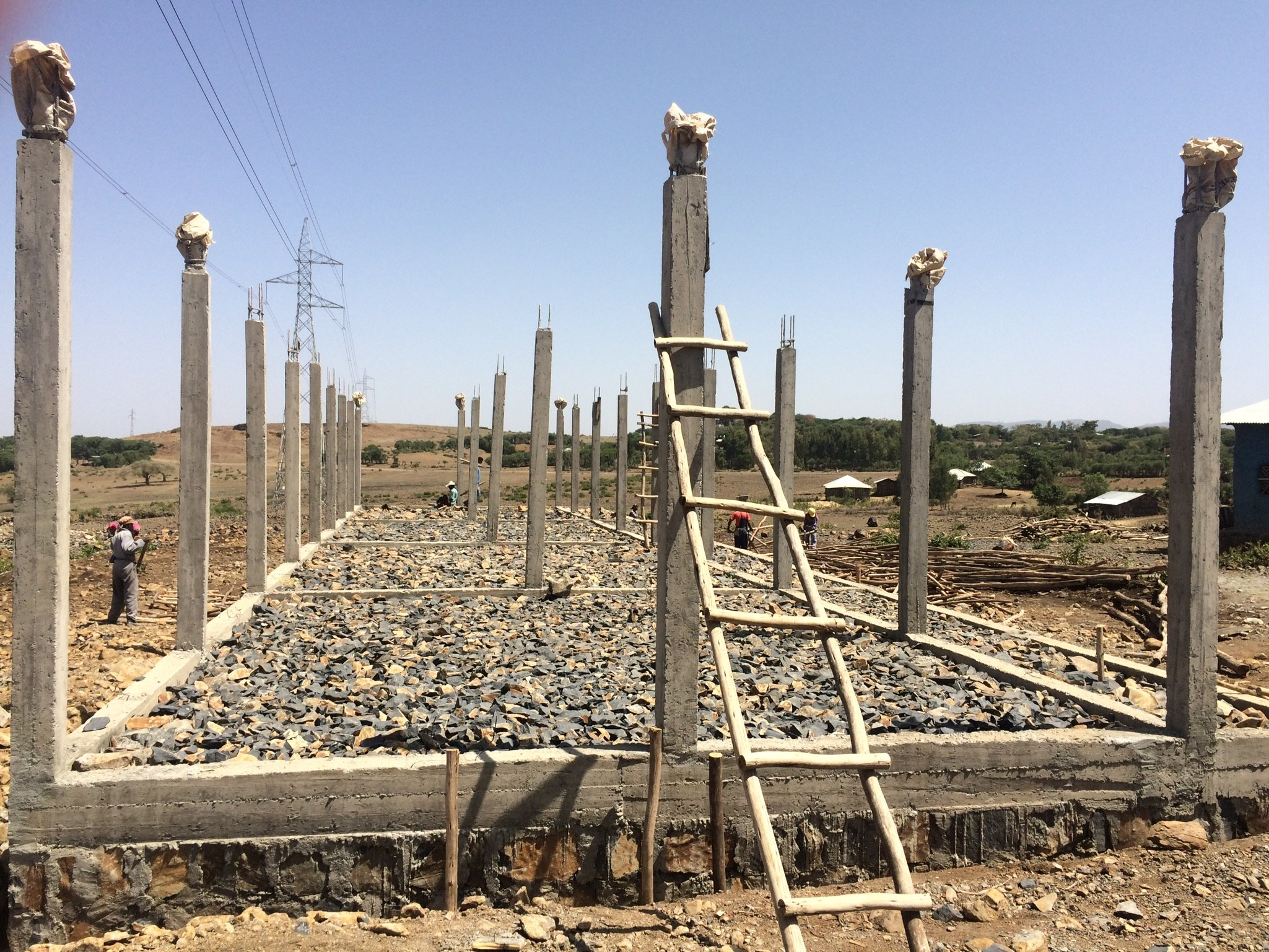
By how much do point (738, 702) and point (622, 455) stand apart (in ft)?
44.6

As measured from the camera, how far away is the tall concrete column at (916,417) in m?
7.18

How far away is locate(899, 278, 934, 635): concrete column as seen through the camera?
A: 718 centimetres

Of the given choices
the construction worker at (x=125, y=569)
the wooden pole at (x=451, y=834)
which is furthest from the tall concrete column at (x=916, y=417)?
the construction worker at (x=125, y=569)

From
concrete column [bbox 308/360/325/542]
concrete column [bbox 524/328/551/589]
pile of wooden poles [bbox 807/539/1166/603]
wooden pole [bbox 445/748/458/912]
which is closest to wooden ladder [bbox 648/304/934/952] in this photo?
wooden pole [bbox 445/748/458/912]

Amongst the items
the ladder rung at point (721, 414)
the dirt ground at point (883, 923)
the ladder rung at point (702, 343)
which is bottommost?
the dirt ground at point (883, 923)

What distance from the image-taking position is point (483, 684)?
19.2 feet

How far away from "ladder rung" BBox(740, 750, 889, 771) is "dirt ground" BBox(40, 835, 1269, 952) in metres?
1.01

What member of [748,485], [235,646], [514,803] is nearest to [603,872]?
[514,803]

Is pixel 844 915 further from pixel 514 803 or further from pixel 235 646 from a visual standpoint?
pixel 235 646

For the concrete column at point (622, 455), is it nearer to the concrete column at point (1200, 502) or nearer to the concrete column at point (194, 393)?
the concrete column at point (194, 393)

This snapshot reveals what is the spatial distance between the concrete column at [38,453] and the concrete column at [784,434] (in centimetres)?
678

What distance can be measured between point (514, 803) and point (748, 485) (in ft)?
130

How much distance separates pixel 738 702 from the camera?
3.65 meters

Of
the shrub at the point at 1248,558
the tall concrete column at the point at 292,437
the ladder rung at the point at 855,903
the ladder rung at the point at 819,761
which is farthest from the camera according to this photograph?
the shrub at the point at 1248,558
